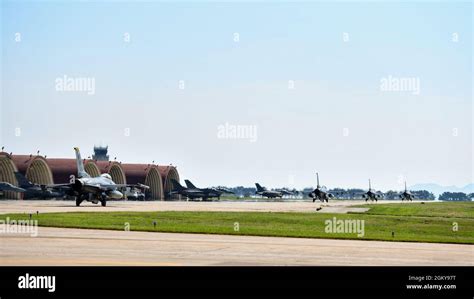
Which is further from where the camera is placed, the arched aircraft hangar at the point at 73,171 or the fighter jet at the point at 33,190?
the arched aircraft hangar at the point at 73,171

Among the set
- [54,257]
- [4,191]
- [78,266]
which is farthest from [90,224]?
[4,191]

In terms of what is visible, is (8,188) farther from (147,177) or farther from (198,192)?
(198,192)

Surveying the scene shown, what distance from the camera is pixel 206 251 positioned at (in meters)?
25.5

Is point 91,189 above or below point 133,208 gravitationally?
above

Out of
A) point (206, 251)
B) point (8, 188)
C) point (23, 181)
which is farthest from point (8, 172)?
point (206, 251)

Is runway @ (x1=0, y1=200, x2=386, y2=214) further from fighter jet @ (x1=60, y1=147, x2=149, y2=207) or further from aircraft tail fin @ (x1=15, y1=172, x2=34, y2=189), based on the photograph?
aircraft tail fin @ (x1=15, y1=172, x2=34, y2=189)

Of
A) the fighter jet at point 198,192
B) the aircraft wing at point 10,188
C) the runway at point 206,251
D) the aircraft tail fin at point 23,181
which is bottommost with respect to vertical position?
the fighter jet at point 198,192

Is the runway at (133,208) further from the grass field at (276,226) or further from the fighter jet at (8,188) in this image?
the fighter jet at (8,188)

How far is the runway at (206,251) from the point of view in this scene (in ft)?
72.3

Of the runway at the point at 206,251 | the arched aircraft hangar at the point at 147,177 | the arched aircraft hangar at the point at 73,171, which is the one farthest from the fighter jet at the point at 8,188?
the runway at the point at 206,251

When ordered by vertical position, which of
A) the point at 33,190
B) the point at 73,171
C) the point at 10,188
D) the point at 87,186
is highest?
the point at 73,171
